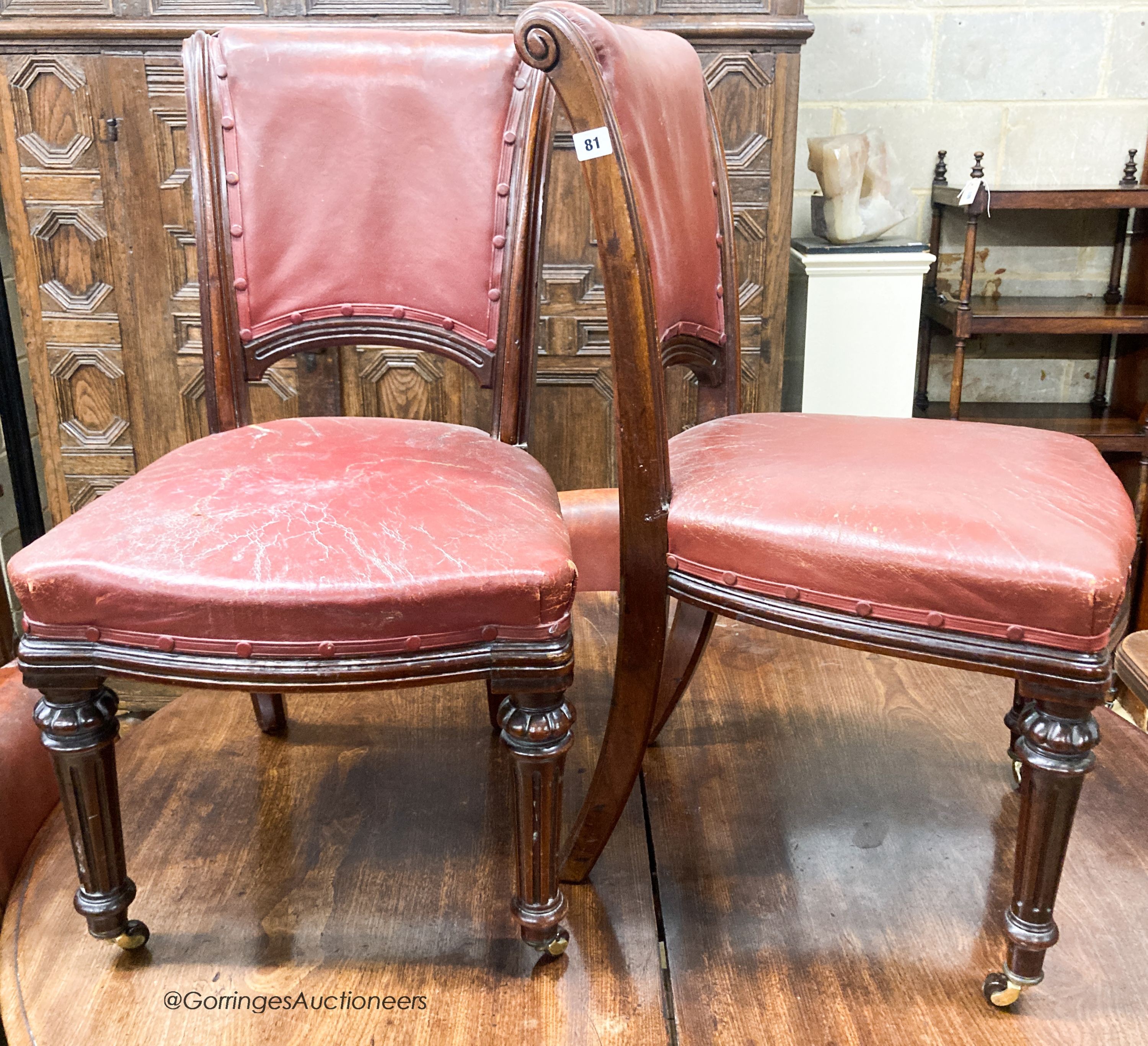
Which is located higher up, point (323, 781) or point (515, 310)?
point (515, 310)

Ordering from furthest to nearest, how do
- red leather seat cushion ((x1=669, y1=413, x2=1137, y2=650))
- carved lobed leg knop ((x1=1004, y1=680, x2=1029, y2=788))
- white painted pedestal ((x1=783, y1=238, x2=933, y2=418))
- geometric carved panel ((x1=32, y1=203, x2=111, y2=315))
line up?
1. white painted pedestal ((x1=783, y1=238, x2=933, y2=418))
2. geometric carved panel ((x1=32, y1=203, x2=111, y2=315))
3. carved lobed leg knop ((x1=1004, y1=680, x2=1029, y2=788))
4. red leather seat cushion ((x1=669, y1=413, x2=1137, y2=650))

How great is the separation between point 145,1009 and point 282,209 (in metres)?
0.88

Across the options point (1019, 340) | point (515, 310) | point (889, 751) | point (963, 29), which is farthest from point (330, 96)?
point (1019, 340)

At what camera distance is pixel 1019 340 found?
8.70 feet

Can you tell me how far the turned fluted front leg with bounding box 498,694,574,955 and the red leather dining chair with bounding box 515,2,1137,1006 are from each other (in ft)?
0.50

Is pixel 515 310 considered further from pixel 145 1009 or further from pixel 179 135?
pixel 179 135

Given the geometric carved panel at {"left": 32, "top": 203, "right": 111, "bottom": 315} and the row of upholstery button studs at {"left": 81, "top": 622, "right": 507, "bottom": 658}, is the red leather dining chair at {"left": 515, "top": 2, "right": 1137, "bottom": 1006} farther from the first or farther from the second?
the geometric carved panel at {"left": 32, "top": 203, "right": 111, "bottom": 315}

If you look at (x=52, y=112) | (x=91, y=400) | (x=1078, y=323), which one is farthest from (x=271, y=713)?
(x=1078, y=323)

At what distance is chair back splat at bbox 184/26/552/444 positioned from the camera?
1.24 meters

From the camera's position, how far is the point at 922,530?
0.88m

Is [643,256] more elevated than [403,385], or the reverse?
[643,256]

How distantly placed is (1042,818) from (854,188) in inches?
65.9

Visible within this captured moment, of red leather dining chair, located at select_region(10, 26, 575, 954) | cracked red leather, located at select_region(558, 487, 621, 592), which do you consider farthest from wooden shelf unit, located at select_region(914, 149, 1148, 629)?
red leather dining chair, located at select_region(10, 26, 575, 954)

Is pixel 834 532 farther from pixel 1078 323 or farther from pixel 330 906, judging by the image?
pixel 1078 323
